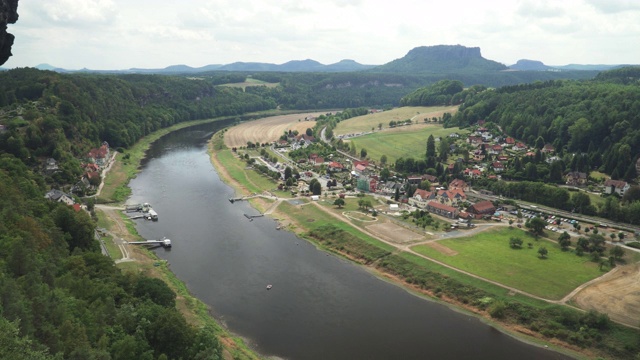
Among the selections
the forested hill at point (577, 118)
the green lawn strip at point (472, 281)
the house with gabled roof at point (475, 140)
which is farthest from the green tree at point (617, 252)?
the house with gabled roof at point (475, 140)

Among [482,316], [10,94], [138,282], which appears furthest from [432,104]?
[138,282]

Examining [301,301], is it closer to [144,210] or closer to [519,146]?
[144,210]

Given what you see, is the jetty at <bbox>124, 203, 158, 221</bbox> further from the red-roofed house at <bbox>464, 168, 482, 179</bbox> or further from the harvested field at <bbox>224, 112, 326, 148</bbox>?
the harvested field at <bbox>224, 112, 326, 148</bbox>

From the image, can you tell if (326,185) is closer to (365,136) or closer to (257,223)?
(257,223)

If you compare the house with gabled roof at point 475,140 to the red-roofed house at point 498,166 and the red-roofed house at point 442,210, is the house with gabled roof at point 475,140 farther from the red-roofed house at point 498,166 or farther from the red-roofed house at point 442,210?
the red-roofed house at point 442,210

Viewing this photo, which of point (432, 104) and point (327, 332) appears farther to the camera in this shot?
point (432, 104)

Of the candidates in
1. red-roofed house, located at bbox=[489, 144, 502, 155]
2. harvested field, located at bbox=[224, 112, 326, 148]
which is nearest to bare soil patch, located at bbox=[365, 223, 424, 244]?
red-roofed house, located at bbox=[489, 144, 502, 155]
